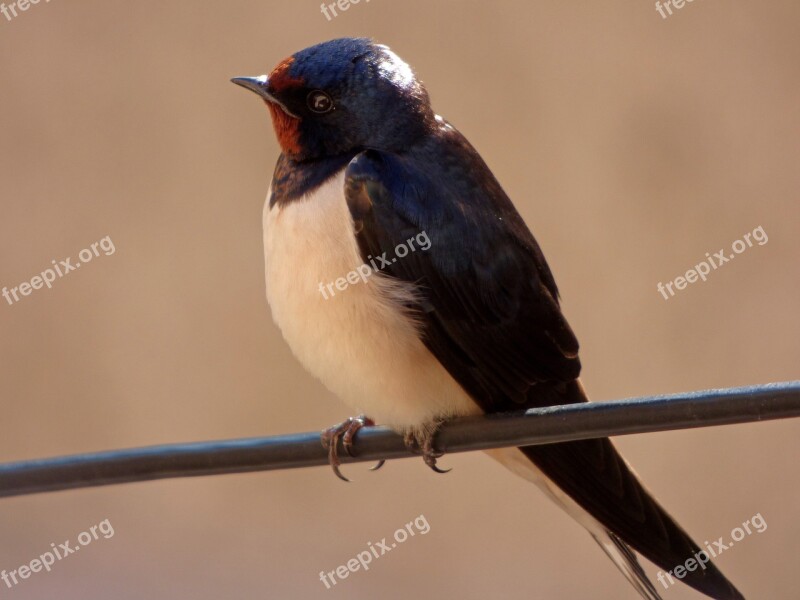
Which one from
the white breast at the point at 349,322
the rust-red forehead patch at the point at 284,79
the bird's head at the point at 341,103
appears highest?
the rust-red forehead patch at the point at 284,79

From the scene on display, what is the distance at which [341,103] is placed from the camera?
170 centimetres

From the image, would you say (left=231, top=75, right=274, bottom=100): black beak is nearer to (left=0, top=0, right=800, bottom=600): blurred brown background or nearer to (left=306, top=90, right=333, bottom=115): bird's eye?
(left=306, top=90, right=333, bottom=115): bird's eye

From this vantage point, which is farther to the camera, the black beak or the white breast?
the black beak

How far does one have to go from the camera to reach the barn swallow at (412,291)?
1602 mm

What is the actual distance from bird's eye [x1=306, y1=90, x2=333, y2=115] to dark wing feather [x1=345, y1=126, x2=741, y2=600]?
3.9 inches

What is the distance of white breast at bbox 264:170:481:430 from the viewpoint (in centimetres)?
160

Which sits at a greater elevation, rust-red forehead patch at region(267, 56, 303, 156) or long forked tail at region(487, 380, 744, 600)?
rust-red forehead patch at region(267, 56, 303, 156)

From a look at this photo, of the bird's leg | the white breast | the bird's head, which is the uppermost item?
the bird's head

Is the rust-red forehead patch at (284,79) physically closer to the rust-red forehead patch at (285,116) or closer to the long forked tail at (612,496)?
the rust-red forehead patch at (285,116)

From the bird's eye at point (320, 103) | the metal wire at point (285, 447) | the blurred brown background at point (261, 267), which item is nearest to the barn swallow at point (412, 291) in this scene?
the bird's eye at point (320, 103)

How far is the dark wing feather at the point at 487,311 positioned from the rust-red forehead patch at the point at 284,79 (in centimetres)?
15

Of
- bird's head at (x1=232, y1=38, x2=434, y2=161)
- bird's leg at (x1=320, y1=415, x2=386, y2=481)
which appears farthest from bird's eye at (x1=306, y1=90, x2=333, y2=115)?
bird's leg at (x1=320, y1=415, x2=386, y2=481)

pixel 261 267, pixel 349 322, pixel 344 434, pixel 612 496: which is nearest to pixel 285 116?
pixel 349 322

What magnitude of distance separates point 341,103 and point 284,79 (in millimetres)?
87
